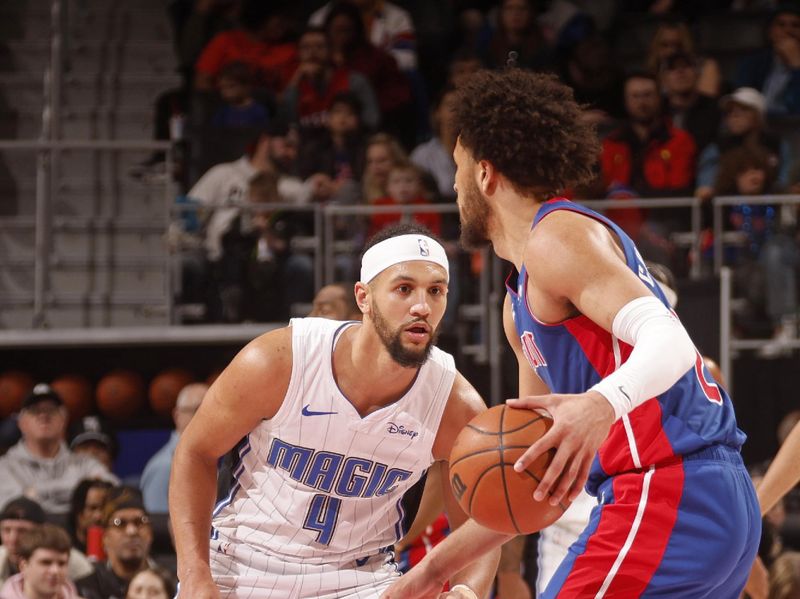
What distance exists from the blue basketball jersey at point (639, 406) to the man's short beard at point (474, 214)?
26 cm

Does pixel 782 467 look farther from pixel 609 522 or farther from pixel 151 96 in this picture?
pixel 151 96

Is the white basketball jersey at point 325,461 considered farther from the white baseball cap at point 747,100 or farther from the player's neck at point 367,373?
the white baseball cap at point 747,100

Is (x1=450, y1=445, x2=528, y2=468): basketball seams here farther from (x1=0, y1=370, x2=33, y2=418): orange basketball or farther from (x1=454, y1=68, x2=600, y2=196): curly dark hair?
(x1=0, y1=370, x2=33, y2=418): orange basketball

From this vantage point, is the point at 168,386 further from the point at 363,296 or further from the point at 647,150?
the point at 363,296

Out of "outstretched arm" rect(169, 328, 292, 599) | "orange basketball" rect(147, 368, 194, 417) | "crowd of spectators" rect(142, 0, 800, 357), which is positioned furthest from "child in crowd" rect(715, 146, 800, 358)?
"outstretched arm" rect(169, 328, 292, 599)

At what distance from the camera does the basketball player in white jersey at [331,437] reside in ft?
13.3

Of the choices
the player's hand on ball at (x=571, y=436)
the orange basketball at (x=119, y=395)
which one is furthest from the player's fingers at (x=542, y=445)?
the orange basketball at (x=119, y=395)

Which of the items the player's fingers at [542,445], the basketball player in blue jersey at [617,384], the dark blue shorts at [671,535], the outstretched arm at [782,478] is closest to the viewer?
the player's fingers at [542,445]

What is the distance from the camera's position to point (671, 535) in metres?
3.17

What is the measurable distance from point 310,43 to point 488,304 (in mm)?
3423

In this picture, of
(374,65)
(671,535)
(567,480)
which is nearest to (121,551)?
(671,535)

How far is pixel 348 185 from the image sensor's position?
30.8 feet

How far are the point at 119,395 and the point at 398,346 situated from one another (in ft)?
20.3

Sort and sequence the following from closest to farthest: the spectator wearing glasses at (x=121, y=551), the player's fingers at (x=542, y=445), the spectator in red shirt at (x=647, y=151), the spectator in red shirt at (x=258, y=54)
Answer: the player's fingers at (x=542, y=445) < the spectator wearing glasses at (x=121, y=551) < the spectator in red shirt at (x=647, y=151) < the spectator in red shirt at (x=258, y=54)
